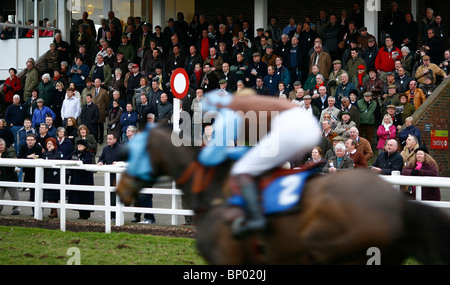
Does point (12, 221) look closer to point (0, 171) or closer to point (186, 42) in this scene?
point (0, 171)

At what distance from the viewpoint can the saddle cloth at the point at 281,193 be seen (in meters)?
4.40

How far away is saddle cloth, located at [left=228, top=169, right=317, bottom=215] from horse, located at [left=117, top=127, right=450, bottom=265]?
0.14ft

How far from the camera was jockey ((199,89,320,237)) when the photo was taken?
4477mm

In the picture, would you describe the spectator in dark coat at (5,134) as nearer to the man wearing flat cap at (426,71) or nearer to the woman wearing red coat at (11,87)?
the woman wearing red coat at (11,87)

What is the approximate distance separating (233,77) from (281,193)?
12.4 meters

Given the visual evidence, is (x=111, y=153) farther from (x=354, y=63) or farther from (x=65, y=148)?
(x=354, y=63)

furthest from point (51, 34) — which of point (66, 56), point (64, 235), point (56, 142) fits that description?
point (64, 235)

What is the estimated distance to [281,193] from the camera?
175 inches

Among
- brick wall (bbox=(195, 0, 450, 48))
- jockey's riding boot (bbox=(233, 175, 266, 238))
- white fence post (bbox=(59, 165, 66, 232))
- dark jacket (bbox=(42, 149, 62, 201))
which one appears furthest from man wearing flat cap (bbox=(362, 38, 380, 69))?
jockey's riding boot (bbox=(233, 175, 266, 238))

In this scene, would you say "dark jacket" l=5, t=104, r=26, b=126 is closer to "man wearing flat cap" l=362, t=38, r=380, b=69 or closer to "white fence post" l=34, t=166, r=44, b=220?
"white fence post" l=34, t=166, r=44, b=220

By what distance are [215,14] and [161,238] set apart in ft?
51.3

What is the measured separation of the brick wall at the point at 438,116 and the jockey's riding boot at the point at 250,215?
36.2ft

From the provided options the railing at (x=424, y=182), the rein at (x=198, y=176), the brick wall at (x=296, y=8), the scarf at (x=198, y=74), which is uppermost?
the brick wall at (x=296, y=8)

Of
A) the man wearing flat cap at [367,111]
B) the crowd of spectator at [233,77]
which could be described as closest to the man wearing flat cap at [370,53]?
the crowd of spectator at [233,77]
